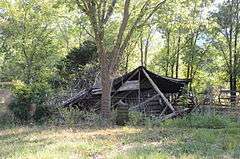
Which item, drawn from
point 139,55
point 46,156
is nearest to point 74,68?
point 139,55

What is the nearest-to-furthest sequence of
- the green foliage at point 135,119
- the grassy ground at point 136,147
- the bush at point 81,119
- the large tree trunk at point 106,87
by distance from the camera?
the grassy ground at point 136,147 → the green foliage at point 135,119 → the bush at point 81,119 → the large tree trunk at point 106,87

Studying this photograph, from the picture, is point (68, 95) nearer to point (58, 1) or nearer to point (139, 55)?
point (58, 1)

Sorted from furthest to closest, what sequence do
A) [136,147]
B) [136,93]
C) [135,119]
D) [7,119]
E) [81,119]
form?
[136,93]
[7,119]
[81,119]
[135,119]
[136,147]

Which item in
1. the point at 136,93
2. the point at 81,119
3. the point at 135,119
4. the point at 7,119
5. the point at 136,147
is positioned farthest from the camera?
the point at 136,93

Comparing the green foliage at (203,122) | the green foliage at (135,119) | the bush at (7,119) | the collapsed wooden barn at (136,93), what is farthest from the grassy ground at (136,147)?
the collapsed wooden barn at (136,93)

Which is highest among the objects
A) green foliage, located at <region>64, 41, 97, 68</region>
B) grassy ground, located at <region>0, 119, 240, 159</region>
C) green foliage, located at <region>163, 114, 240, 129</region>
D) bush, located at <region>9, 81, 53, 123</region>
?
green foliage, located at <region>64, 41, 97, 68</region>

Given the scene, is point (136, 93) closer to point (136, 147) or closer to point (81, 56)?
point (81, 56)

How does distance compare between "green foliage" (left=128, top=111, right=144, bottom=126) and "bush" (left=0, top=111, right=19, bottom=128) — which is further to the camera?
"bush" (left=0, top=111, right=19, bottom=128)

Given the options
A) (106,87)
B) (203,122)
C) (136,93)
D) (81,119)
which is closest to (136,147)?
(203,122)

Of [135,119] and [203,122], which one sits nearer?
[203,122]

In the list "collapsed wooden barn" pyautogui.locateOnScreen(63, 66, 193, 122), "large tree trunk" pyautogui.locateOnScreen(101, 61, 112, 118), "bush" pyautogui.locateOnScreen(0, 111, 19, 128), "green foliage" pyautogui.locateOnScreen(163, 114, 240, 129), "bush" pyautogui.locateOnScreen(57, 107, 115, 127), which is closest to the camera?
"green foliage" pyautogui.locateOnScreen(163, 114, 240, 129)

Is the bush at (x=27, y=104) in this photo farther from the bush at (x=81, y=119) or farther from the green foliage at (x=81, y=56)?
the green foliage at (x=81, y=56)

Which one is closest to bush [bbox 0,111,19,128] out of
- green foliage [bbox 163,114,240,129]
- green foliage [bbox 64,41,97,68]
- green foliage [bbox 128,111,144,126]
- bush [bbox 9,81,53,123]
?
bush [bbox 9,81,53,123]

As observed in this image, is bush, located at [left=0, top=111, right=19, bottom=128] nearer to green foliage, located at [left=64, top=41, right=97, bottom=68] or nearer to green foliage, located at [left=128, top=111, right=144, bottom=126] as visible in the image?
green foliage, located at [left=128, top=111, right=144, bottom=126]
